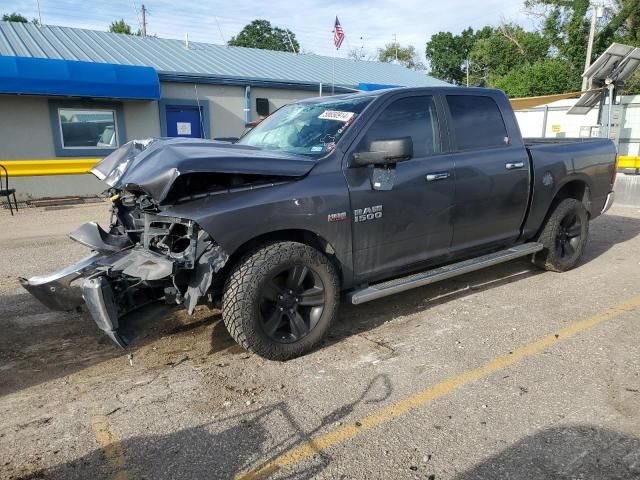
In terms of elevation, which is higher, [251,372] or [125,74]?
[125,74]

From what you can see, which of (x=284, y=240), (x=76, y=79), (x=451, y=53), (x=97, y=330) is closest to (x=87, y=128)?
(x=76, y=79)

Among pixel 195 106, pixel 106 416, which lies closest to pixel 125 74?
pixel 195 106

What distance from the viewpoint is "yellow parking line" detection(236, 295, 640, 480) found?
2742mm

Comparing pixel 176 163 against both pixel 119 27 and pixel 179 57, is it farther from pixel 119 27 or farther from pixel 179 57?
pixel 119 27

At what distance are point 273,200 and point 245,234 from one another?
0.32 meters

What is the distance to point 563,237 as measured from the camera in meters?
6.15

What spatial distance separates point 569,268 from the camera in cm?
625

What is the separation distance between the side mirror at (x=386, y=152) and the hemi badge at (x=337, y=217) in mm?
426

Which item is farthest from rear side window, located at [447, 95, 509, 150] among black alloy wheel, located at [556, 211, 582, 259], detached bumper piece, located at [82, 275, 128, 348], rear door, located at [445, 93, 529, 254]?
detached bumper piece, located at [82, 275, 128, 348]

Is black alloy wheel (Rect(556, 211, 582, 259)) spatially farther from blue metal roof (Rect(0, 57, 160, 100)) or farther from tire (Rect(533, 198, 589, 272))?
blue metal roof (Rect(0, 57, 160, 100))

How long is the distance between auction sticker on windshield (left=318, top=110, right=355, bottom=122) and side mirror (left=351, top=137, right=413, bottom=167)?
0.42 m

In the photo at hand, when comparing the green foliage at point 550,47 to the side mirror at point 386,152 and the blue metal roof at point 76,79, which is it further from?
the side mirror at point 386,152

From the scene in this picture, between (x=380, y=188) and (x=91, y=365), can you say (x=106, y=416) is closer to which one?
(x=91, y=365)

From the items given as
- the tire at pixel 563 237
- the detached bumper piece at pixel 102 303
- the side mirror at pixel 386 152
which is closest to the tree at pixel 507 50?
the tire at pixel 563 237
